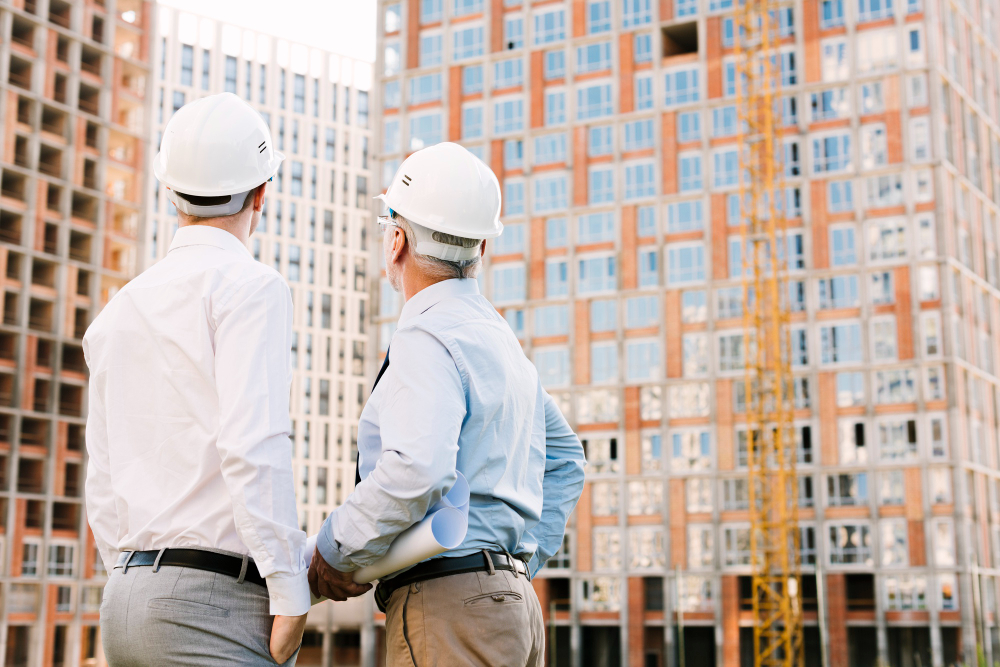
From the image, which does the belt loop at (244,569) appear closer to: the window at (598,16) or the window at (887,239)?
the window at (887,239)

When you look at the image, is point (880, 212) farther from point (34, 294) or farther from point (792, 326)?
point (34, 294)

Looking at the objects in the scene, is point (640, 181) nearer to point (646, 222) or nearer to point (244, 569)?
point (646, 222)

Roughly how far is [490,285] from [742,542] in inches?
845

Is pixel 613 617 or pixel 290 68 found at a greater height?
pixel 290 68

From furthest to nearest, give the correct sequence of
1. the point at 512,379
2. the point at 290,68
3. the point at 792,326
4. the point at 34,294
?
1. the point at 290,68
2. the point at 34,294
3. the point at 792,326
4. the point at 512,379

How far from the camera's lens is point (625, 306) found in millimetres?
69250

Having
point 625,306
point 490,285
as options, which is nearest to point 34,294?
point 490,285

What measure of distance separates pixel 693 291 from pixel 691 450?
892 cm

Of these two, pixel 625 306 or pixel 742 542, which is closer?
pixel 742 542

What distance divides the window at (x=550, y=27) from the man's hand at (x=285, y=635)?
74.7m

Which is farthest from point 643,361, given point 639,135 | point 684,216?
point 639,135

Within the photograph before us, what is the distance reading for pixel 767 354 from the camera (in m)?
64.8

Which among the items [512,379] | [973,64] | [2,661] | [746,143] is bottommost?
[2,661]

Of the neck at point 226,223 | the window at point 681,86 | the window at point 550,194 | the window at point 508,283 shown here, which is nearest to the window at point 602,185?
the window at point 550,194
